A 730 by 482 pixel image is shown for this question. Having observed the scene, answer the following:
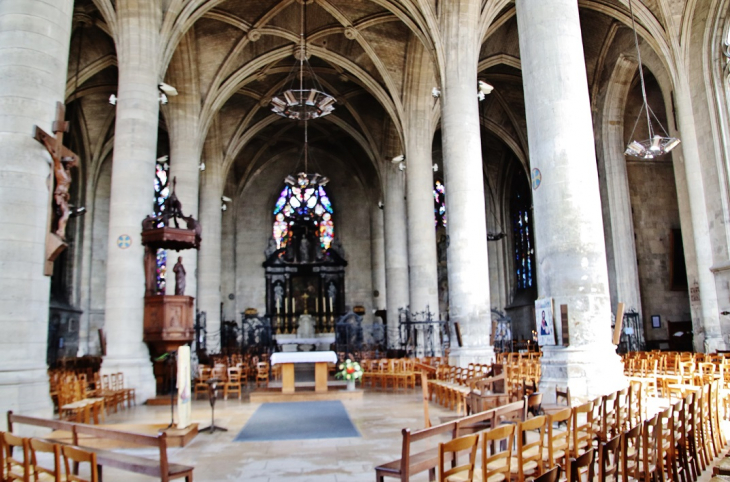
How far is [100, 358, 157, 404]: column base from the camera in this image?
12.5m

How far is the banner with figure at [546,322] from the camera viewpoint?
26.5 ft

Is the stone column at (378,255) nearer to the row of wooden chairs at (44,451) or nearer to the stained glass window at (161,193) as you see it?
the stained glass window at (161,193)

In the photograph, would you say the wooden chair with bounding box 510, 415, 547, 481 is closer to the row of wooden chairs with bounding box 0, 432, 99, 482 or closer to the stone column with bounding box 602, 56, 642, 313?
the row of wooden chairs with bounding box 0, 432, 99, 482

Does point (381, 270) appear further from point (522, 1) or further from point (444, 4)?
point (522, 1)

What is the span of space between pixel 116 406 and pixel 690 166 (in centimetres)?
1620

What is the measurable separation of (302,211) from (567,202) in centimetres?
2528

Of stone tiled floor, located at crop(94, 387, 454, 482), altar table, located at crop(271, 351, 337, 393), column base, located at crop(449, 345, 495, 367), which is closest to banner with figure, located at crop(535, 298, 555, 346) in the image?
stone tiled floor, located at crop(94, 387, 454, 482)

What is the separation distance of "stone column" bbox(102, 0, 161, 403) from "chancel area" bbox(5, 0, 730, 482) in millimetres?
64

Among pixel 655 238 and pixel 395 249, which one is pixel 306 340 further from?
pixel 655 238

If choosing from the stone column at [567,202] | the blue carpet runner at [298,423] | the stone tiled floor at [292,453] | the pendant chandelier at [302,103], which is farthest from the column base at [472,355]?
the pendant chandelier at [302,103]

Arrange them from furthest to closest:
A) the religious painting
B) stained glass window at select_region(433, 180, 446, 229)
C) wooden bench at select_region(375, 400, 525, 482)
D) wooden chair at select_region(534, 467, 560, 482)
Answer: stained glass window at select_region(433, 180, 446, 229) → the religious painting → wooden bench at select_region(375, 400, 525, 482) → wooden chair at select_region(534, 467, 560, 482)

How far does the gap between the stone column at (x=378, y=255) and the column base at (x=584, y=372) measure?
914 inches

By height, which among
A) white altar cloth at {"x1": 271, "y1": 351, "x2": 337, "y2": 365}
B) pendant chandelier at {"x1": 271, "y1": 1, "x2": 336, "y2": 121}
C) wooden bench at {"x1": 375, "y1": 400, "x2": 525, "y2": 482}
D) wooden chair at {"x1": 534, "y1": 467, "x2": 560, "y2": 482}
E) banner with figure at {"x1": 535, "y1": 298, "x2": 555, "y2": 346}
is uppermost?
pendant chandelier at {"x1": 271, "y1": 1, "x2": 336, "y2": 121}

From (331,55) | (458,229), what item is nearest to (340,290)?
(331,55)
